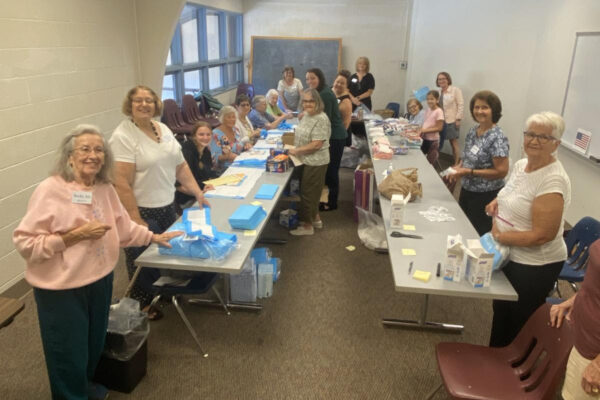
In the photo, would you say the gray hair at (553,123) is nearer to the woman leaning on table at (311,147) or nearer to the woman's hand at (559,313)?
the woman's hand at (559,313)

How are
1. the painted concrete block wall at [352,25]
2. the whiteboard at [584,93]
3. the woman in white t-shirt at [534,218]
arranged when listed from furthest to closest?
the painted concrete block wall at [352,25]
the whiteboard at [584,93]
the woman in white t-shirt at [534,218]

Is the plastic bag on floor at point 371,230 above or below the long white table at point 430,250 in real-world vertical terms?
below

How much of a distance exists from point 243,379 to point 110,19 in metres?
3.51

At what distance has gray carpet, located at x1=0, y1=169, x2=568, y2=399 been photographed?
254cm

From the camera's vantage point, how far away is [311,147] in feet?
13.4

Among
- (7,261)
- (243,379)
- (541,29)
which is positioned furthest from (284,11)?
(243,379)

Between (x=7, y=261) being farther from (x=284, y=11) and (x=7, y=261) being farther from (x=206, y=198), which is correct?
(x=284, y=11)

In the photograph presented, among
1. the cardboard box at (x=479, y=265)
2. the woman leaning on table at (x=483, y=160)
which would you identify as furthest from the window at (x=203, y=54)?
the cardboard box at (x=479, y=265)

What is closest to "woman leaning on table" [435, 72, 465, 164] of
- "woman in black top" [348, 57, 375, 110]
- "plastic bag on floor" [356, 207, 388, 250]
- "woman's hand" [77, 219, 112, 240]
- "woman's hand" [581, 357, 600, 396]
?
"woman in black top" [348, 57, 375, 110]

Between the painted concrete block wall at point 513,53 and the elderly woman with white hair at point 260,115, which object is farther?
the elderly woman with white hair at point 260,115

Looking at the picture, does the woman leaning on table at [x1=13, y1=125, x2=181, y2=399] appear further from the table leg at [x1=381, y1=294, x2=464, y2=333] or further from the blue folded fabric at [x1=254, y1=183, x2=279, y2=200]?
the table leg at [x1=381, y1=294, x2=464, y2=333]

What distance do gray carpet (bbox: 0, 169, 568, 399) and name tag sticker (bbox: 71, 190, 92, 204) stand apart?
3.90 ft

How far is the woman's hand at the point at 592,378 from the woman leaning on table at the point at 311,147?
290cm

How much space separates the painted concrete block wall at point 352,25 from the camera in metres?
9.49
